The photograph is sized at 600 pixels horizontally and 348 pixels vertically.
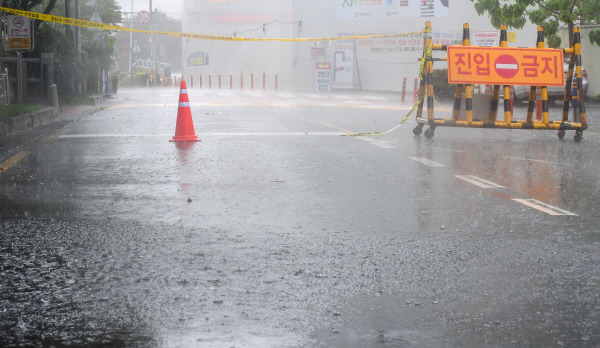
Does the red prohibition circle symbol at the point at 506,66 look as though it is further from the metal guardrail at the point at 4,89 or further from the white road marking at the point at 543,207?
the metal guardrail at the point at 4,89

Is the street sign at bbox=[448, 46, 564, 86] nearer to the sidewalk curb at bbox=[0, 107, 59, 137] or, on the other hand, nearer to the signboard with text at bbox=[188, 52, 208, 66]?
the sidewalk curb at bbox=[0, 107, 59, 137]

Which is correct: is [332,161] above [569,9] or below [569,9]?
below

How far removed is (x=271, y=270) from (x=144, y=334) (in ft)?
4.11

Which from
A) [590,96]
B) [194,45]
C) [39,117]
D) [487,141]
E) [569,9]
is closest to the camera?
[487,141]

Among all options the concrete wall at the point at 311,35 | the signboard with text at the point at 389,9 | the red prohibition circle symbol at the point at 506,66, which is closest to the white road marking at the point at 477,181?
the red prohibition circle symbol at the point at 506,66

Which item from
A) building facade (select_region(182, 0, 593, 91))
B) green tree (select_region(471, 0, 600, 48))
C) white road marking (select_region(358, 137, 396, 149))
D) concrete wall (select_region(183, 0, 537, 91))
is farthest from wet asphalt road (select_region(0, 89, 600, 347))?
concrete wall (select_region(183, 0, 537, 91))

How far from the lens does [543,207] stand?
7035mm

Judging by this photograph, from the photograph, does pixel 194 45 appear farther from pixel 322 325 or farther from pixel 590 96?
pixel 322 325

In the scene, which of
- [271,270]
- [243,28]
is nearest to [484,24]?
[243,28]

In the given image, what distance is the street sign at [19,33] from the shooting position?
62.0 feet

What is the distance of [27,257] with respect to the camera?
5094mm

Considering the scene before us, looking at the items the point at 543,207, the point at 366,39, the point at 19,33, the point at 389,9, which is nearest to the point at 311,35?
the point at 366,39

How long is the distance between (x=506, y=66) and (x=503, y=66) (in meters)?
0.05

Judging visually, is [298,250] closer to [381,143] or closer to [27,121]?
[381,143]
